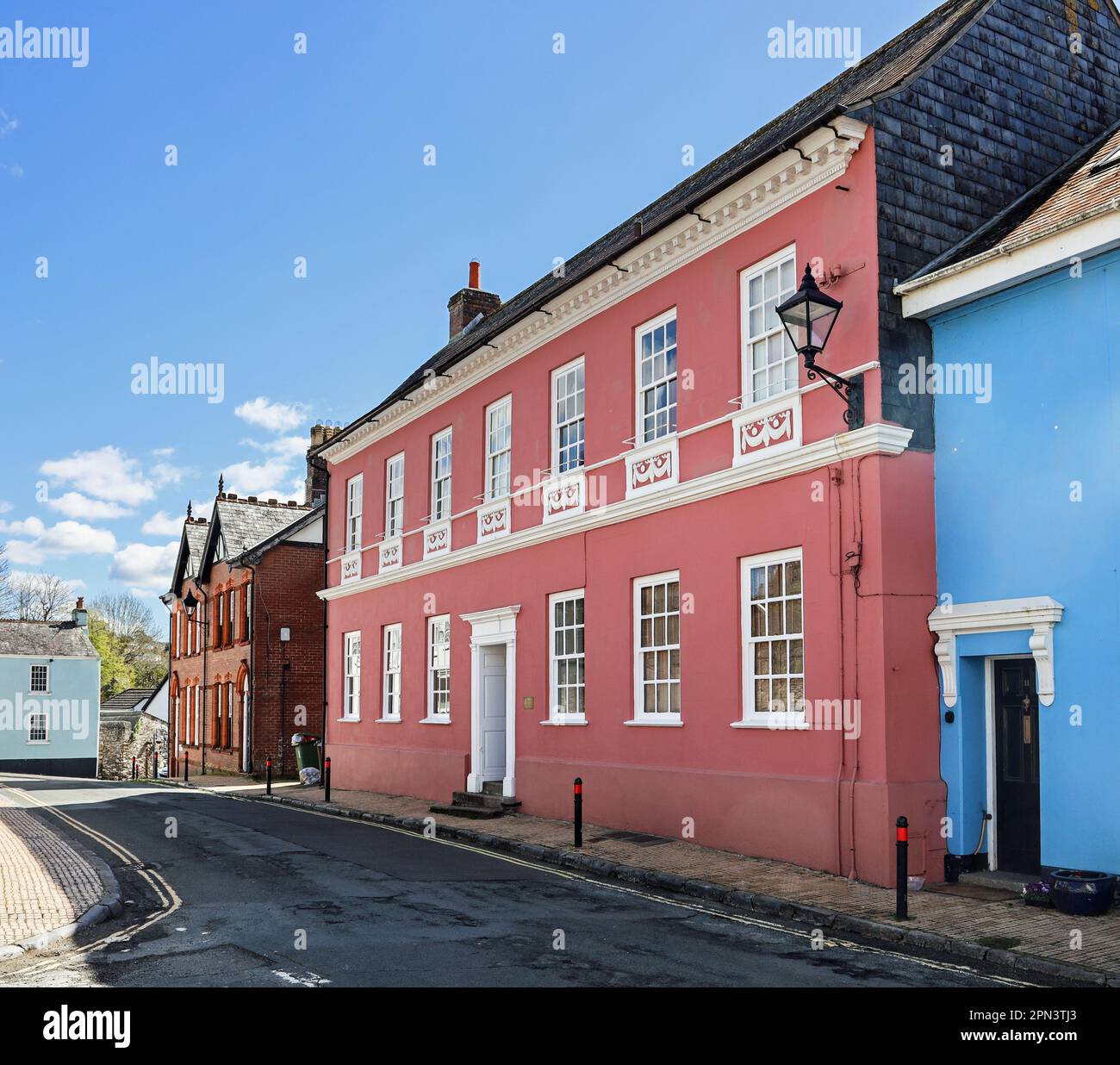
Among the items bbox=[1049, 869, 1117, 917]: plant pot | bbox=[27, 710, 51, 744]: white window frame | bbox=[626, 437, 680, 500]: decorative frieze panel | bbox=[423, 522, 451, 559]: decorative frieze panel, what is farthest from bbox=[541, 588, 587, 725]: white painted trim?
bbox=[27, 710, 51, 744]: white window frame

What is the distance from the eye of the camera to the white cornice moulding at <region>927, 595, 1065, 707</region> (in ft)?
37.3

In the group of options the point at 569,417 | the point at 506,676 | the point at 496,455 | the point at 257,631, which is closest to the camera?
the point at 569,417

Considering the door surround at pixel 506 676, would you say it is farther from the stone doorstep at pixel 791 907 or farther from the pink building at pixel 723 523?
the stone doorstep at pixel 791 907

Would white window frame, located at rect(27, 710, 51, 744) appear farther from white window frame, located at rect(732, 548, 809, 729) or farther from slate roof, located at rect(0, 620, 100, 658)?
white window frame, located at rect(732, 548, 809, 729)

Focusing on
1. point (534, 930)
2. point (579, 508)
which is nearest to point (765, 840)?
point (534, 930)

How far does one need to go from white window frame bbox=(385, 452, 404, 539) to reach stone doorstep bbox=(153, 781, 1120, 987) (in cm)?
849

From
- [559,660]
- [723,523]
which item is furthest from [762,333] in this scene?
[559,660]

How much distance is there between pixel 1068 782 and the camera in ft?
36.7

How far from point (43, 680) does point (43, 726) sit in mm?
2186

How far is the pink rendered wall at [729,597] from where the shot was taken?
40.1ft

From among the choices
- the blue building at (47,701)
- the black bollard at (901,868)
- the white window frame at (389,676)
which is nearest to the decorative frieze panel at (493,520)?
the white window frame at (389,676)

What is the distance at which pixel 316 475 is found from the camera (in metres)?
39.4

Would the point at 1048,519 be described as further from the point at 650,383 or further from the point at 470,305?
the point at 470,305

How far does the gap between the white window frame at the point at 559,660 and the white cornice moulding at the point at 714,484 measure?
0.98 meters
